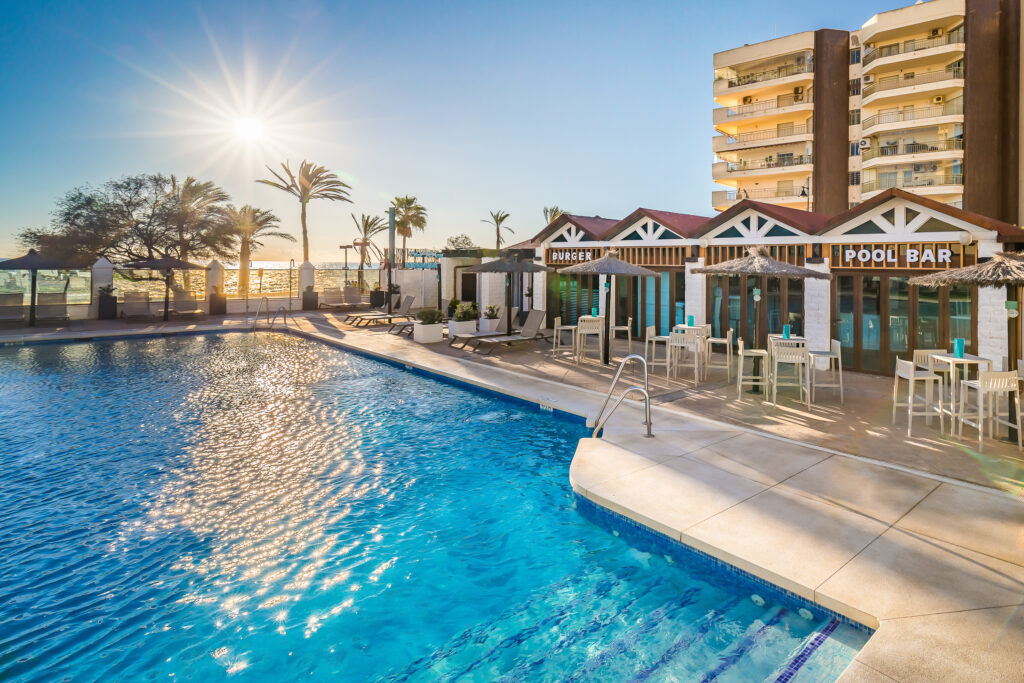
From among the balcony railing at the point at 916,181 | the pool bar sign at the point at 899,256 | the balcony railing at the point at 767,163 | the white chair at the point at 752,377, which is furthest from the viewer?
the balcony railing at the point at 767,163

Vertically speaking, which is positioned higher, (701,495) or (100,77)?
(100,77)

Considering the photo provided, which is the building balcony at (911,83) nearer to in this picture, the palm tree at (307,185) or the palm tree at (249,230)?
the palm tree at (307,185)

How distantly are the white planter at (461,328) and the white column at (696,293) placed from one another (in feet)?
21.4

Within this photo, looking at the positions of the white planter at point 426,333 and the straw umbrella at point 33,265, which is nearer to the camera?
the white planter at point 426,333

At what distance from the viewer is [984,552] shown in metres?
3.86

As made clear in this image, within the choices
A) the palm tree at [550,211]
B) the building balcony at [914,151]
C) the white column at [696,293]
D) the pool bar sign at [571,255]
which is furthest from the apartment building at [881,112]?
the palm tree at [550,211]

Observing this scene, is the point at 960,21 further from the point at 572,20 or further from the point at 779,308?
the point at 779,308

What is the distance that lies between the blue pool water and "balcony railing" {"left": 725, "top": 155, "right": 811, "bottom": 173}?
3835cm

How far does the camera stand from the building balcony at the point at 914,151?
99.9 ft

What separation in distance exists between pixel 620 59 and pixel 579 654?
19.9m

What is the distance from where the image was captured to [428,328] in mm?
15961

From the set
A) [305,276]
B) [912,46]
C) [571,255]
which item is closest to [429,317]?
[571,255]

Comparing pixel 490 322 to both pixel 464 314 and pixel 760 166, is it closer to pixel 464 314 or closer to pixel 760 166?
pixel 464 314

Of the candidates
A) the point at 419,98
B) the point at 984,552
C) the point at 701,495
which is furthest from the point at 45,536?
the point at 419,98
